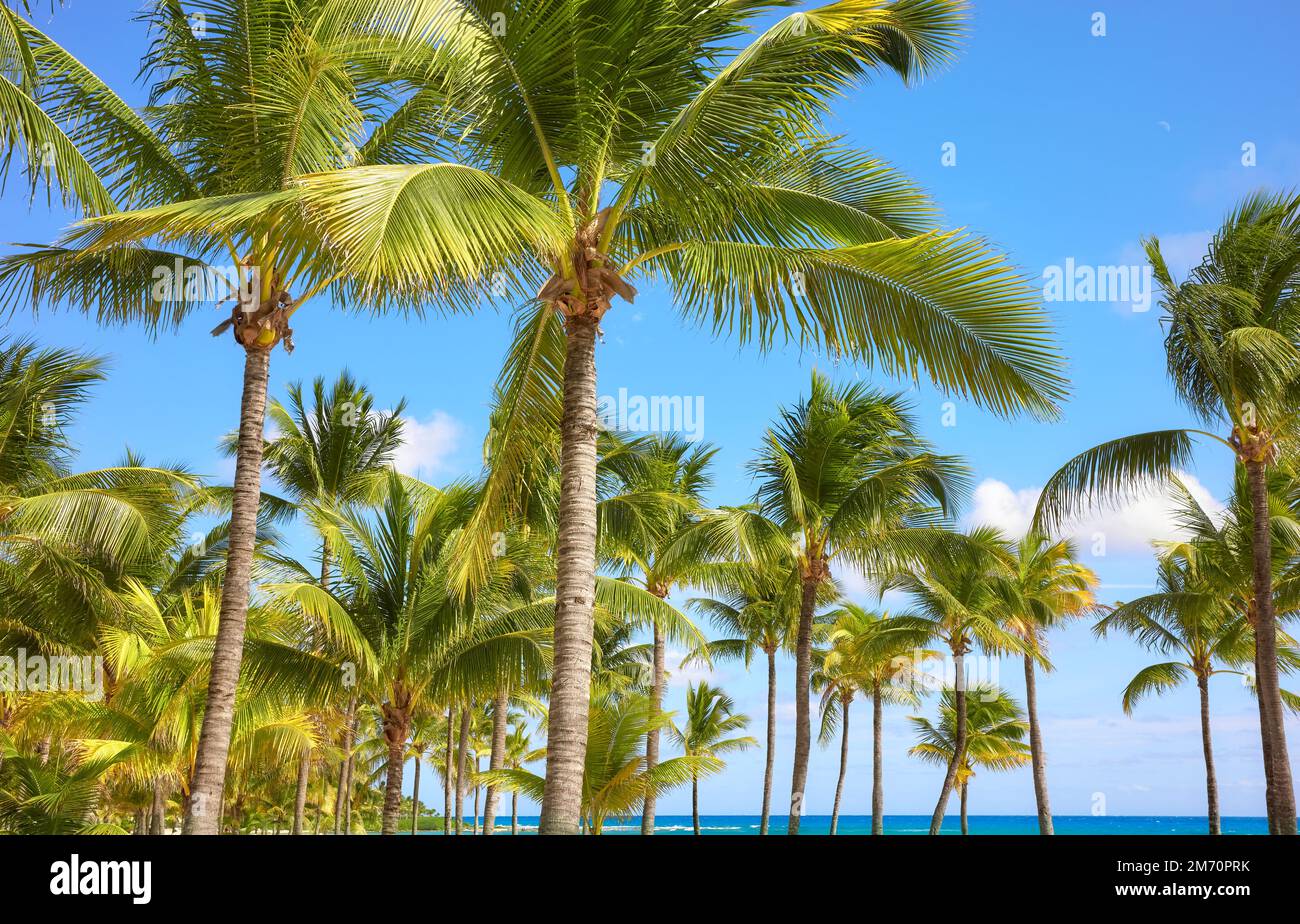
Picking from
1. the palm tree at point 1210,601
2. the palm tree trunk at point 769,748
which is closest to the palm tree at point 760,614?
the palm tree trunk at point 769,748

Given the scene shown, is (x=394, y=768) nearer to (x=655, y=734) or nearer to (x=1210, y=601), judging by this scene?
(x=655, y=734)

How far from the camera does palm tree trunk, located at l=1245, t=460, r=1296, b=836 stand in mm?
13602

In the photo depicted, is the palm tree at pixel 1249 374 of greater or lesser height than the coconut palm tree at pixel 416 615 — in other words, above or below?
above

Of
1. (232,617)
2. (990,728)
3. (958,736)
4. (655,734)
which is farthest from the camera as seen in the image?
(990,728)

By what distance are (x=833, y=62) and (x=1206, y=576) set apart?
19.4 metres

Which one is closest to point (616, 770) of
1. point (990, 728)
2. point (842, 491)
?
point (842, 491)

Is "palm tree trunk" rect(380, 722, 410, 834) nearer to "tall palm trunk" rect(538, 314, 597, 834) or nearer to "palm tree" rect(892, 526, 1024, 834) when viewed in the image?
"tall palm trunk" rect(538, 314, 597, 834)

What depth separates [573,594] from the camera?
25.2 feet

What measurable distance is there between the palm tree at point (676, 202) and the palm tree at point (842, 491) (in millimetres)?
9935

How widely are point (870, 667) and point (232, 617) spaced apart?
2180 centimetres

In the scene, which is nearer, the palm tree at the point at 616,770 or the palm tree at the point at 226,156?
the palm tree at the point at 226,156

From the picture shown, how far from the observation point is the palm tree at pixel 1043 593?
2791cm

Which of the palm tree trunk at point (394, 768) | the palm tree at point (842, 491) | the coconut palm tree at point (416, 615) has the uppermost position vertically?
the palm tree at point (842, 491)

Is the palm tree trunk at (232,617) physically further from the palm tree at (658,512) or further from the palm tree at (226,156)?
the palm tree at (658,512)
